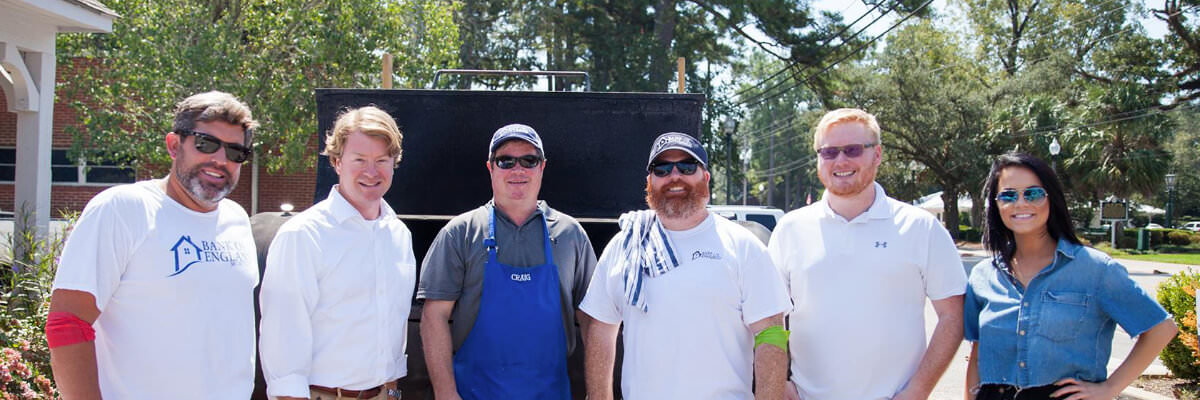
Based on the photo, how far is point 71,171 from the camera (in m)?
18.0

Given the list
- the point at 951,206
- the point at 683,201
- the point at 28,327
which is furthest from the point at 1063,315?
the point at 951,206

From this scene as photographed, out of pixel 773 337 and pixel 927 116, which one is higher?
pixel 927 116

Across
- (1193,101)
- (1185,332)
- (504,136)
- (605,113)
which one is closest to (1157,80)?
(1193,101)

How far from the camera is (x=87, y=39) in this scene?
14539mm

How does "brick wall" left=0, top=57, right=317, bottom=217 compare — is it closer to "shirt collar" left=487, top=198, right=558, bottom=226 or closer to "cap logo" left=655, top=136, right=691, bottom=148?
"shirt collar" left=487, top=198, right=558, bottom=226

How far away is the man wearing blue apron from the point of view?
9.86 feet

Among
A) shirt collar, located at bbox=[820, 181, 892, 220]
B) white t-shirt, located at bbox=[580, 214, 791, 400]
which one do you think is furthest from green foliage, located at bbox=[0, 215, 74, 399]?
shirt collar, located at bbox=[820, 181, 892, 220]

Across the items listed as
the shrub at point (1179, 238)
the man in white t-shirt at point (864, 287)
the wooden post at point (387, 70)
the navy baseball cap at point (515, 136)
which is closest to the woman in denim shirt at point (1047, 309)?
the man in white t-shirt at point (864, 287)

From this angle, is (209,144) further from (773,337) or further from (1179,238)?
(1179,238)

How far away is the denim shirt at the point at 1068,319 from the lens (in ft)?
9.02

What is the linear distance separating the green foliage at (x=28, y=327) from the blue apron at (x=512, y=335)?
114 inches

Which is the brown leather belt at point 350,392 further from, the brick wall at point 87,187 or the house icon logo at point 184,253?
the brick wall at point 87,187

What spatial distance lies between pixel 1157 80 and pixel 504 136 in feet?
111

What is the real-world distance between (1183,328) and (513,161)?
243 inches
